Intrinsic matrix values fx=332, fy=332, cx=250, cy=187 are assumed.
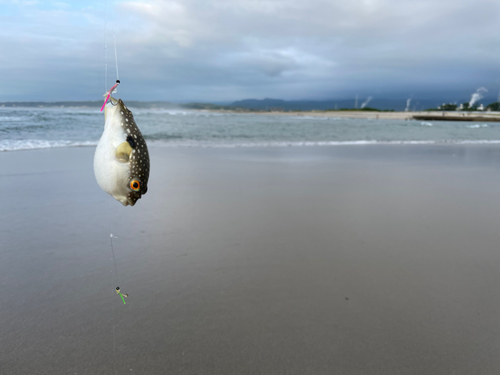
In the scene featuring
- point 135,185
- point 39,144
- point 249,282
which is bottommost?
point 249,282

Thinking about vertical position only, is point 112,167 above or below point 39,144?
above

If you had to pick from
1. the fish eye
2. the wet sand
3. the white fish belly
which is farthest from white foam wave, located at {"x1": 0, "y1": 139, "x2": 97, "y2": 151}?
the fish eye

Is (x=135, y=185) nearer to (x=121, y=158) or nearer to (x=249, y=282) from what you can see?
(x=121, y=158)

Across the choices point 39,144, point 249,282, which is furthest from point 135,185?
point 39,144

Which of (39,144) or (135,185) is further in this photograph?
(39,144)

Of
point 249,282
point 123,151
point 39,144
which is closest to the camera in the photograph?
point 123,151

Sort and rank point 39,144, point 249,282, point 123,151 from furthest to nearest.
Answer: point 39,144, point 249,282, point 123,151

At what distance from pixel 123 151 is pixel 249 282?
190 centimetres

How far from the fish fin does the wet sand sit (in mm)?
1346

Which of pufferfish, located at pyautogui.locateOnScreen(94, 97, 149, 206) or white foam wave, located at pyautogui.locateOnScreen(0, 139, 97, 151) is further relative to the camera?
white foam wave, located at pyautogui.locateOnScreen(0, 139, 97, 151)

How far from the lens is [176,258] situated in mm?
3182

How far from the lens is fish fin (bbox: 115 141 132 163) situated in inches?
49.1

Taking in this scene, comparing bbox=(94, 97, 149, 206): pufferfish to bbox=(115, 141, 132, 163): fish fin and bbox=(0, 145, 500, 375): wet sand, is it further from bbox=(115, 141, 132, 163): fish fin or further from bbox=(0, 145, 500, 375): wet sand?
bbox=(0, 145, 500, 375): wet sand

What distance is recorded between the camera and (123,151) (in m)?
1.25
